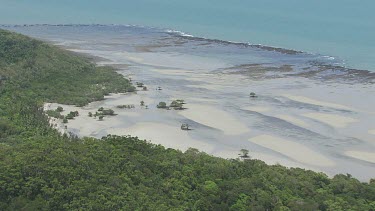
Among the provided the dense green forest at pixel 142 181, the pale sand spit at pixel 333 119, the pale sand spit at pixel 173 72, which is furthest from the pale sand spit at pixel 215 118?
the pale sand spit at pixel 173 72

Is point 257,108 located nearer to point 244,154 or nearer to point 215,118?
point 215,118

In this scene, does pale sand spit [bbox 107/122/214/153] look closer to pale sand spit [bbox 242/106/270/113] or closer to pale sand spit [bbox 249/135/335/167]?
pale sand spit [bbox 249/135/335/167]

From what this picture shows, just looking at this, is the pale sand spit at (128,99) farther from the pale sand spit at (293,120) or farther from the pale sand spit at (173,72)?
the pale sand spit at (293,120)

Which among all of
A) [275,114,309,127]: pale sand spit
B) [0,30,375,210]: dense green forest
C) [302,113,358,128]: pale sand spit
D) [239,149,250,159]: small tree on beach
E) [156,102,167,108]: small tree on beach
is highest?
[0,30,375,210]: dense green forest

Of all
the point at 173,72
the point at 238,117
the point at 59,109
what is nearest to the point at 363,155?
the point at 238,117

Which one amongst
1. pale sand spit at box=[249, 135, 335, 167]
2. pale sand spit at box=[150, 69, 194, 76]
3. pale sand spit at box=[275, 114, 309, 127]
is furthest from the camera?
pale sand spit at box=[150, 69, 194, 76]

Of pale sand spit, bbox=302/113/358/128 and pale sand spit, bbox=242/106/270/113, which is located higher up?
pale sand spit, bbox=302/113/358/128

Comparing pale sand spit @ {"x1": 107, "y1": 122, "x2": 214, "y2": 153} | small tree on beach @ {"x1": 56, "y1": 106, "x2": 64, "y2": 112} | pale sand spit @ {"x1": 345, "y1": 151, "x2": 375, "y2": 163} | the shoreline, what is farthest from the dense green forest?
small tree on beach @ {"x1": 56, "y1": 106, "x2": 64, "y2": 112}
